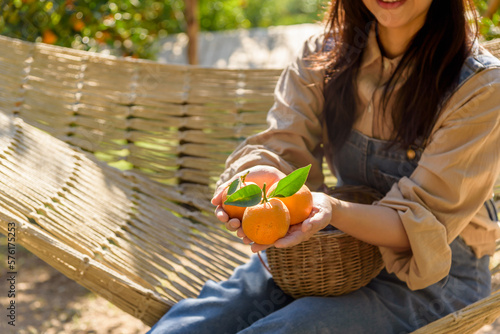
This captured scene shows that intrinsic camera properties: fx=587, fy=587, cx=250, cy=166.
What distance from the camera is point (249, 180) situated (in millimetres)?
1329

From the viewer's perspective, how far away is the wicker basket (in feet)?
4.31

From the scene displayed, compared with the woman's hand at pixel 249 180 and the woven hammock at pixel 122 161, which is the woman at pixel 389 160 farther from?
the woven hammock at pixel 122 161

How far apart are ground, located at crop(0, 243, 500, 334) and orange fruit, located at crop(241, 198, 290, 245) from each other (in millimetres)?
1550

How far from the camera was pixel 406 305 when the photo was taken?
1.42 meters

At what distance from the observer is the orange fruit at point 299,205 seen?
1.16 m

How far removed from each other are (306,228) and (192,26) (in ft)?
9.91

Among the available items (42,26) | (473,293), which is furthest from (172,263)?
(42,26)

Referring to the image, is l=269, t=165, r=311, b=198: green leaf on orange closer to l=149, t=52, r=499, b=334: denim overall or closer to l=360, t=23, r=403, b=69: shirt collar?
l=149, t=52, r=499, b=334: denim overall

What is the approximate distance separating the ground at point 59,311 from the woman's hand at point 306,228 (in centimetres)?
153

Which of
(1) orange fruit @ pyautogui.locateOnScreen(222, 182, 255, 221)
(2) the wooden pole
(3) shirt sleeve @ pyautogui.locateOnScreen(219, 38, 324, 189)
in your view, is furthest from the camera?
(2) the wooden pole

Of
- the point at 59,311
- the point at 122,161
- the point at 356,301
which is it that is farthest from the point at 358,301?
the point at 59,311

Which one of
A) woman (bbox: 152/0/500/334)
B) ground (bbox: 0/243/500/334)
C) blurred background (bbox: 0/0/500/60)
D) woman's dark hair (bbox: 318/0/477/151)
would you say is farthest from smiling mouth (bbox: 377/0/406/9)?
ground (bbox: 0/243/500/334)

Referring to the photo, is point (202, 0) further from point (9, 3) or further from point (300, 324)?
point (300, 324)

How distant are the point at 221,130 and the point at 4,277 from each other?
135 centimetres
